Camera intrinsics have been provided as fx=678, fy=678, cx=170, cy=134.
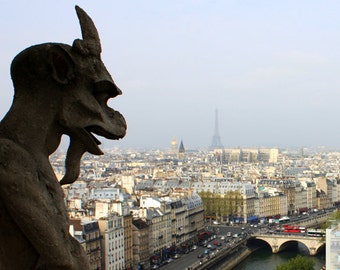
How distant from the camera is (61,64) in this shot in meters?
2.21

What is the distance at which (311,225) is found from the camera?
44.8 metres

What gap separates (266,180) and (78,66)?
53784 millimetres

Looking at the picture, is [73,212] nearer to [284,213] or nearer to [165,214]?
[165,214]

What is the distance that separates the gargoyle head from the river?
29556mm

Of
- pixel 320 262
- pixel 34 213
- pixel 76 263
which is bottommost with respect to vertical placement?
pixel 320 262

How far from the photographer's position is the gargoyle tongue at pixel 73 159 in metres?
2.37

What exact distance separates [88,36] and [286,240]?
116ft

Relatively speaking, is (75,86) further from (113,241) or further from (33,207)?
(113,241)

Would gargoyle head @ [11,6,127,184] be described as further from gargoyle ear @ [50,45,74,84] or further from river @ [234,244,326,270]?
river @ [234,244,326,270]

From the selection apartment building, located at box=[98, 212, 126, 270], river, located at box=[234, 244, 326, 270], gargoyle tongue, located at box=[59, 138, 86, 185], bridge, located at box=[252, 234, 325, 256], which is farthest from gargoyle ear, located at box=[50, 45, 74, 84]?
bridge, located at box=[252, 234, 325, 256]

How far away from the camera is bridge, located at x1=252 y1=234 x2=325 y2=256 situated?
35.5m

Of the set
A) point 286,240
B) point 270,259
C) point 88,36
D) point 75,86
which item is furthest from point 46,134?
point 286,240

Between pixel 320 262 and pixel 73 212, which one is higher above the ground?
pixel 73 212

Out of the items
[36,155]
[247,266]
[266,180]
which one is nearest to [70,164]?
[36,155]
